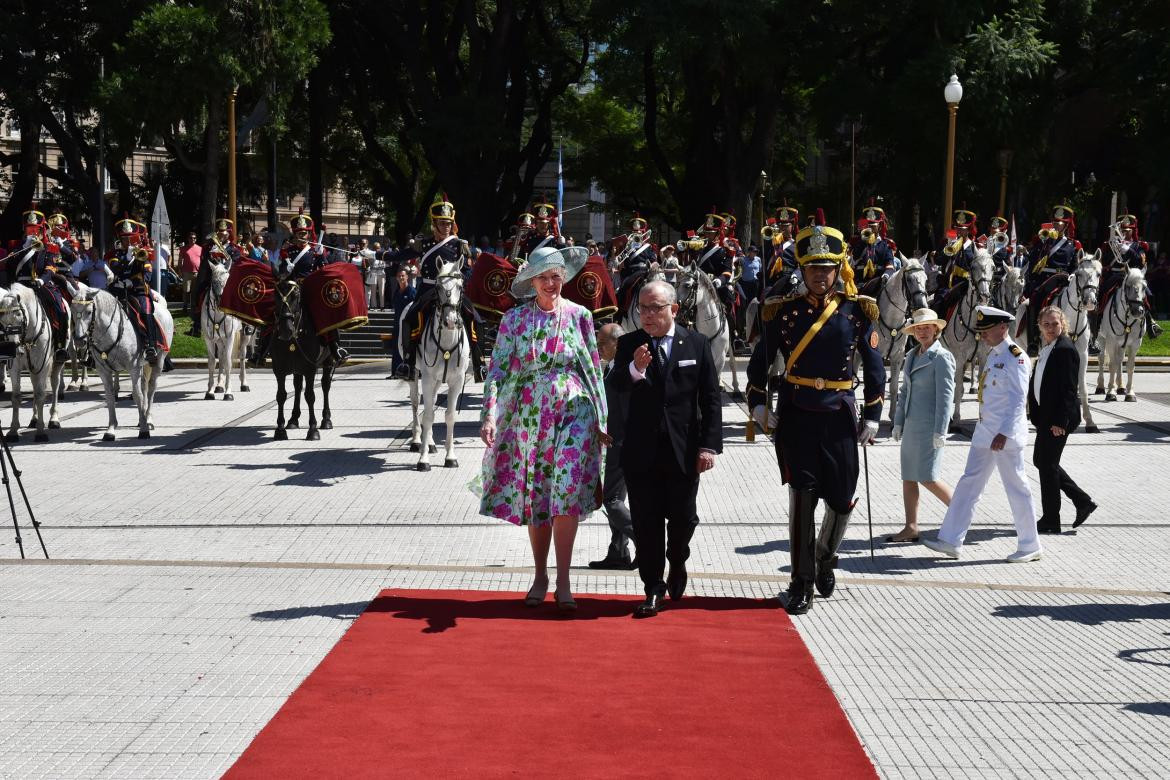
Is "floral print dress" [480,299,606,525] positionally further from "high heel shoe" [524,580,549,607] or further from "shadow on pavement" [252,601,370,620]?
"shadow on pavement" [252,601,370,620]

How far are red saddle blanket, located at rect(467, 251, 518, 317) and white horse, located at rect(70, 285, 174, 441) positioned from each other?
428 centimetres

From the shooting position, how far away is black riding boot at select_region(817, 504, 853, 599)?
896cm

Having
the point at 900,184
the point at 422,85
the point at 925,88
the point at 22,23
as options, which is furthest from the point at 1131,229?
the point at 22,23

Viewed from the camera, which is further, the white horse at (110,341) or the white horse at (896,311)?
the white horse at (896,311)

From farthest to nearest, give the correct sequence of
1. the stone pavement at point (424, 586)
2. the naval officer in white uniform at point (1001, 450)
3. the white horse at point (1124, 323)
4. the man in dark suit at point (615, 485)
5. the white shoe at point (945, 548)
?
the white horse at point (1124, 323) < the white shoe at point (945, 548) < the naval officer in white uniform at point (1001, 450) < the man in dark suit at point (615, 485) < the stone pavement at point (424, 586)

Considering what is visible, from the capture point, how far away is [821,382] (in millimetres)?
8773

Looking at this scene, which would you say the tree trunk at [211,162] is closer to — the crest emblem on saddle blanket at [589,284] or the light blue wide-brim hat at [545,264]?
the crest emblem on saddle blanket at [589,284]

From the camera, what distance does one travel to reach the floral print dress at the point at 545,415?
866cm

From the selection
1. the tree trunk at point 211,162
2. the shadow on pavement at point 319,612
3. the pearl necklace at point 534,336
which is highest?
the tree trunk at point 211,162

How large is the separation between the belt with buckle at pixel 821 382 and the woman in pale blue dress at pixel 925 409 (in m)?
2.52

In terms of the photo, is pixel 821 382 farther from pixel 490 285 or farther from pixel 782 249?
pixel 782 249

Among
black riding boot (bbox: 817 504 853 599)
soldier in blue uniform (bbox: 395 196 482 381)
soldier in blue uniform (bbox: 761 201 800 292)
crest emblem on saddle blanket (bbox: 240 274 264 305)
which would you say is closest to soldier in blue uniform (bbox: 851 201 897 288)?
soldier in blue uniform (bbox: 761 201 800 292)

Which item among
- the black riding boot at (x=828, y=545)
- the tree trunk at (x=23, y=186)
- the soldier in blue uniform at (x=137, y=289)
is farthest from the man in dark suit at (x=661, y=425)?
the tree trunk at (x=23, y=186)

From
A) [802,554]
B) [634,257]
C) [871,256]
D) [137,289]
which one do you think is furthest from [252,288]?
[802,554]
